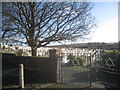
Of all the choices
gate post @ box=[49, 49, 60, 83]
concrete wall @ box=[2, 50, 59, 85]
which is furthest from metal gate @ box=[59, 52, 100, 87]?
concrete wall @ box=[2, 50, 59, 85]

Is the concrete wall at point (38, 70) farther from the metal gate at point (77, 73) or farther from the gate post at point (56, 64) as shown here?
the metal gate at point (77, 73)

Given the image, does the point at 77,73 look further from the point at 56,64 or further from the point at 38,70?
the point at 38,70

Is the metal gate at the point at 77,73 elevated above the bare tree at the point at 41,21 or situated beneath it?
situated beneath

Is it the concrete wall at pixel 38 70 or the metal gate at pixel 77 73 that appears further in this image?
the concrete wall at pixel 38 70

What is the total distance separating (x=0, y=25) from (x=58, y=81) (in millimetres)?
5886

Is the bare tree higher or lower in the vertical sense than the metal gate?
higher

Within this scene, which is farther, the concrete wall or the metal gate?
the concrete wall

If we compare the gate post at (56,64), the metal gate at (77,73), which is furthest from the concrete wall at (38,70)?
the metal gate at (77,73)

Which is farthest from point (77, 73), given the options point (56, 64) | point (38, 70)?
point (38, 70)

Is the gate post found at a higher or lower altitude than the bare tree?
lower

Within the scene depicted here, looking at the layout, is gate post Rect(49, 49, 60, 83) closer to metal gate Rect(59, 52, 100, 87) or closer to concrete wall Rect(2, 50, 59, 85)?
concrete wall Rect(2, 50, 59, 85)

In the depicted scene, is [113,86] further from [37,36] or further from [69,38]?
[37,36]

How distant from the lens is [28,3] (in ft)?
30.0

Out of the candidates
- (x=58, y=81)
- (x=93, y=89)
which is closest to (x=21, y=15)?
(x=58, y=81)
